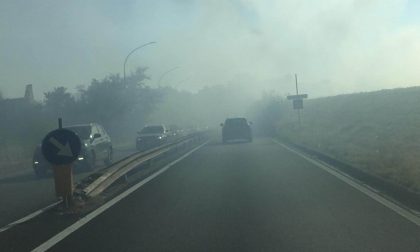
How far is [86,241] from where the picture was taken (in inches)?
344

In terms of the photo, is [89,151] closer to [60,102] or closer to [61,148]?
[61,148]

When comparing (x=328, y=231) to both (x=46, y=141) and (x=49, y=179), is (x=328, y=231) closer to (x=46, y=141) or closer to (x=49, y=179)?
(x=46, y=141)

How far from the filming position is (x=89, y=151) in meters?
23.3

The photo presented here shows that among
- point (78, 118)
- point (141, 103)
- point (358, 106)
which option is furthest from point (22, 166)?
point (358, 106)

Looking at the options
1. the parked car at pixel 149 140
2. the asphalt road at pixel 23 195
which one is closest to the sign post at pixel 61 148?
the asphalt road at pixel 23 195

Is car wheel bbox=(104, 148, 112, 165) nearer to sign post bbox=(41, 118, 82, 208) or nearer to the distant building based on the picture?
sign post bbox=(41, 118, 82, 208)

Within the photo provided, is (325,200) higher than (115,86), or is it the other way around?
(115,86)

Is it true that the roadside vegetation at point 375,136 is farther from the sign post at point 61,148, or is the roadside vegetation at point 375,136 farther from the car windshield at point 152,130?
the car windshield at point 152,130

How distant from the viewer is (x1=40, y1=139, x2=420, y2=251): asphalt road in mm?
8328

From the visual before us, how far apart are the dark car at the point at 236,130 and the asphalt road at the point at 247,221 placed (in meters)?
27.9

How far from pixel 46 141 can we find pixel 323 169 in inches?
421

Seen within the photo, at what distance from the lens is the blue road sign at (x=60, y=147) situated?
11766 millimetres

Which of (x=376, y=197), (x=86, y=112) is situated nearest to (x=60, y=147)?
(x=376, y=197)

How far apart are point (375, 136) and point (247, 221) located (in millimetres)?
32414
